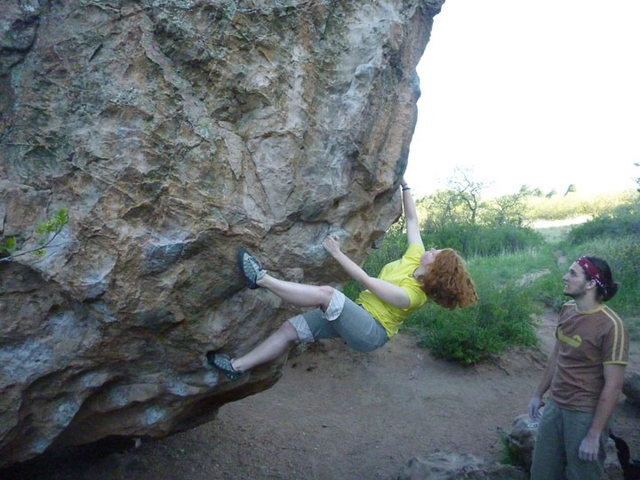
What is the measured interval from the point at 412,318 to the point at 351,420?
263cm

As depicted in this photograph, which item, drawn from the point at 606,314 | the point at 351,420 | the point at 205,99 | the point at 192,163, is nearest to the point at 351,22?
the point at 205,99

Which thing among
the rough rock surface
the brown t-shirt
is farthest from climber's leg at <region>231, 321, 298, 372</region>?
the rough rock surface

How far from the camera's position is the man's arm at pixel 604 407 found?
344 cm

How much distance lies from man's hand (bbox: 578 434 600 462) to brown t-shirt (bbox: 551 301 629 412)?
170 millimetres

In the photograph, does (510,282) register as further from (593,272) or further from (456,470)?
(593,272)

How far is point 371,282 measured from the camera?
12.6ft

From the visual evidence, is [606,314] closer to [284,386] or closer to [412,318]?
[284,386]

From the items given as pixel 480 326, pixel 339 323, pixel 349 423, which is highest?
pixel 339 323

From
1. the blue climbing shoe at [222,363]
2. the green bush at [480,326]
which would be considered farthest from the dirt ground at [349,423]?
the blue climbing shoe at [222,363]

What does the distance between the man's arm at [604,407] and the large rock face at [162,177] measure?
170 cm

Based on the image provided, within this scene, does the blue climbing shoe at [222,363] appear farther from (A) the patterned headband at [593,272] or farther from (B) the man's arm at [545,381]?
(A) the patterned headband at [593,272]

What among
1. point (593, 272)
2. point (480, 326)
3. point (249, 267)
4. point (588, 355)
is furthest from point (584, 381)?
point (480, 326)

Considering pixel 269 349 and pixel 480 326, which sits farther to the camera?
pixel 480 326

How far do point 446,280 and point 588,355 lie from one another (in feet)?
3.22
